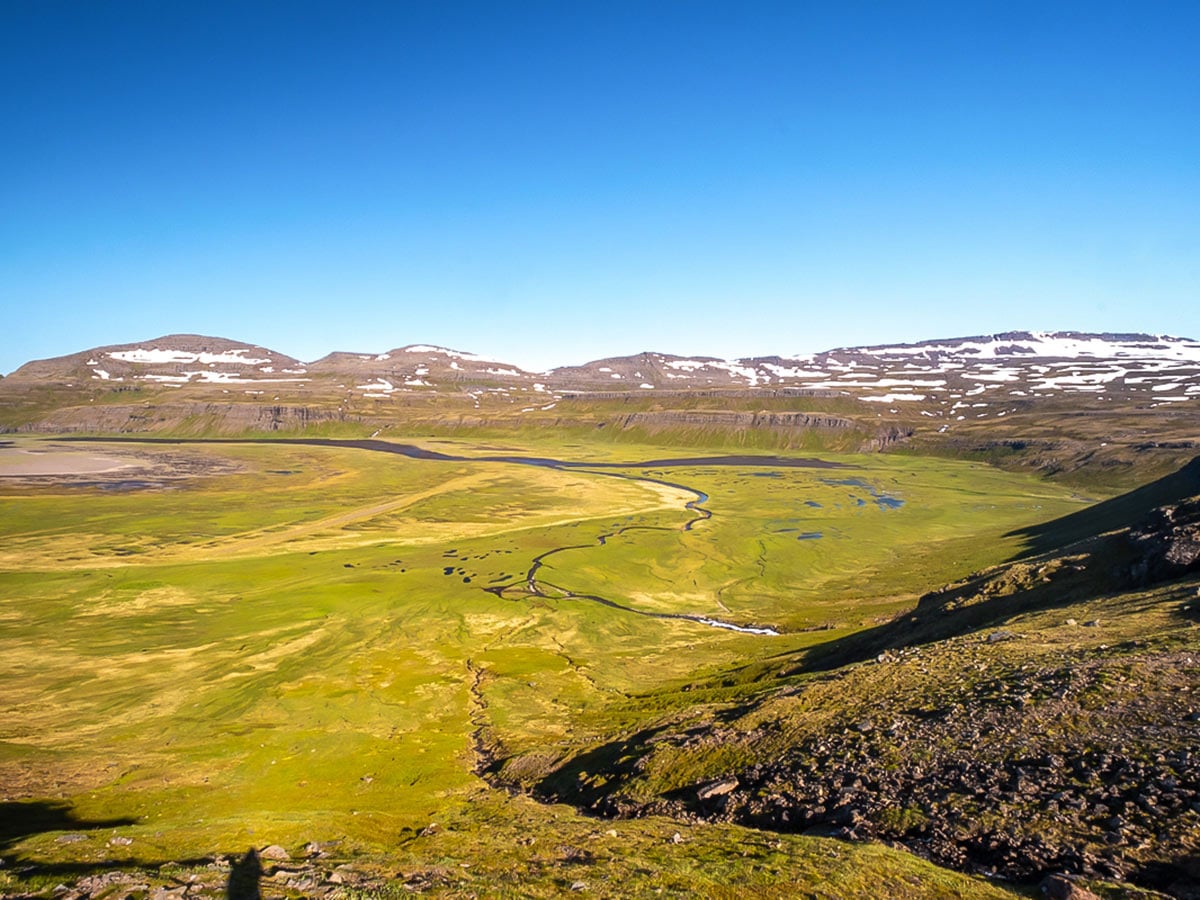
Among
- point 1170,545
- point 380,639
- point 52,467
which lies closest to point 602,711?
point 380,639

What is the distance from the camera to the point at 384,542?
114m

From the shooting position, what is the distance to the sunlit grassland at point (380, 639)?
100 feet

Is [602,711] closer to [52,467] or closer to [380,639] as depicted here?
[380,639]

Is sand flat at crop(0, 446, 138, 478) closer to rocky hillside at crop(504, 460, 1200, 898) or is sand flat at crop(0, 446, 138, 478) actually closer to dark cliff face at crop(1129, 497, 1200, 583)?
rocky hillside at crop(504, 460, 1200, 898)

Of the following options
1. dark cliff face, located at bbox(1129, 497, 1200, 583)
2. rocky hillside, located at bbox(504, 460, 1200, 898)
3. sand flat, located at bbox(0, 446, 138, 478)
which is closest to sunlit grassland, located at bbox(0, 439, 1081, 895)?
rocky hillside, located at bbox(504, 460, 1200, 898)

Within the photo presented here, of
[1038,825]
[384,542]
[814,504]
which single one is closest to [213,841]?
[1038,825]

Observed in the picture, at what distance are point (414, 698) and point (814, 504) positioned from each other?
392 ft

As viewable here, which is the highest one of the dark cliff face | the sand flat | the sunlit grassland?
the dark cliff face

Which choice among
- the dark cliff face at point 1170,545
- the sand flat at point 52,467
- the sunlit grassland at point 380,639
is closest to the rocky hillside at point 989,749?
the dark cliff face at point 1170,545

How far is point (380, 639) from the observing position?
2672 inches

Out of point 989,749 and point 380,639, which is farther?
point 380,639

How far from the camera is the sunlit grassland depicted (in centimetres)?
3058

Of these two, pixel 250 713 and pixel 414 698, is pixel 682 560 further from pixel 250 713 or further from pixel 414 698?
pixel 250 713

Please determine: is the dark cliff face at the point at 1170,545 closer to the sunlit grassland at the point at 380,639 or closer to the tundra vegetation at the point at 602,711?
the tundra vegetation at the point at 602,711
